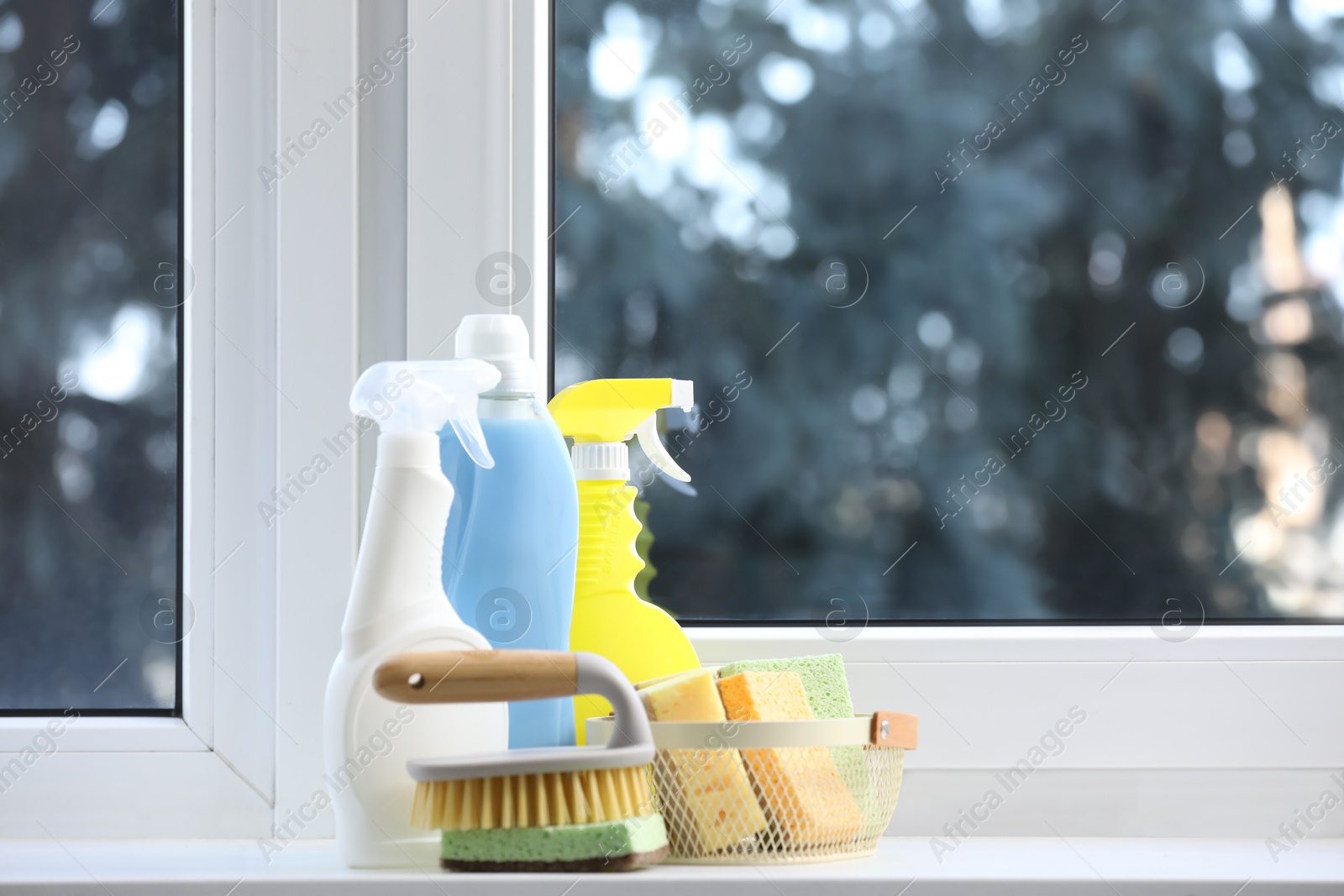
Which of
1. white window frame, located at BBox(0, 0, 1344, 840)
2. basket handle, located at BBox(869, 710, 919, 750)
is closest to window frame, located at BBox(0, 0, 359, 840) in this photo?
white window frame, located at BBox(0, 0, 1344, 840)

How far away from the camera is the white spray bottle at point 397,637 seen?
0.58 metres

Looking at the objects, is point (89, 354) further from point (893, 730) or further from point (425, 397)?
point (893, 730)

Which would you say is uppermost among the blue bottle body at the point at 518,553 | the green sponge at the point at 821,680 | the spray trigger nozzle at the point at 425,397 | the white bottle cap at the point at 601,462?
the spray trigger nozzle at the point at 425,397

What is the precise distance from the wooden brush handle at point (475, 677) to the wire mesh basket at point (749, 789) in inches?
3.3

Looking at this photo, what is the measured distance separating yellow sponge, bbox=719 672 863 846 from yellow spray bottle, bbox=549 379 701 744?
0.07m

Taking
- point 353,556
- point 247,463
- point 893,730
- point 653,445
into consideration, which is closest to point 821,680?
point 893,730

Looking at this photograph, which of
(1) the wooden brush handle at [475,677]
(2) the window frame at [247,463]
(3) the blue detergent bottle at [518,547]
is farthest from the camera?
(2) the window frame at [247,463]

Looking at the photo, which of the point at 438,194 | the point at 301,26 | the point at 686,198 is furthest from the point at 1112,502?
the point at 301,26

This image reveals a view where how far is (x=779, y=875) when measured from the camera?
1.83 ft

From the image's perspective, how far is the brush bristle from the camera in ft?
1.74

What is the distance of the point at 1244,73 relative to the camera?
880 mm

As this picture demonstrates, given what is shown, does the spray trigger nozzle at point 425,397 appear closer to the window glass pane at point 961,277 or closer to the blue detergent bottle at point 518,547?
the blue detergent bottle at point 518,547

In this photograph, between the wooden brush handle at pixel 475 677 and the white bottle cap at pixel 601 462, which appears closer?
the wooden brush handle at pixel 475 677

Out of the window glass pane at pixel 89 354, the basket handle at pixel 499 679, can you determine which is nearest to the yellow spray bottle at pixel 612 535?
the basket handle at pixel 499 679
